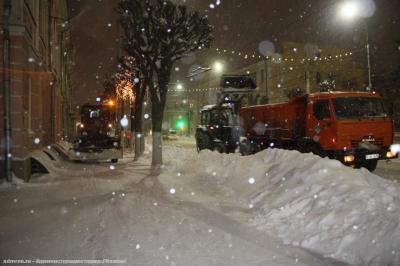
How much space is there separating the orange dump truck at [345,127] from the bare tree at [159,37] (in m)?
4.89

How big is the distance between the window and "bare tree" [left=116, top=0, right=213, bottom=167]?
18.3 ft

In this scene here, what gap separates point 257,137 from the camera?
1977cm

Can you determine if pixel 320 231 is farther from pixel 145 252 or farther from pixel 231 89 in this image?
pixel 231 89

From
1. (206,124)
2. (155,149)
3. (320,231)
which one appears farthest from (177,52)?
(320,231)

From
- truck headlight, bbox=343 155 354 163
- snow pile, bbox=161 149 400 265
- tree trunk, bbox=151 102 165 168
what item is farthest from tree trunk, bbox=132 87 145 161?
truck headlight, bbox=343 155 354 163

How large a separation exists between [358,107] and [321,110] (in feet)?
3.92

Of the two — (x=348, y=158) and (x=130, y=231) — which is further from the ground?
(x=348, y=158)

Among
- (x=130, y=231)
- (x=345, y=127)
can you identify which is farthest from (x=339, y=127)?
(x=130, y=231)

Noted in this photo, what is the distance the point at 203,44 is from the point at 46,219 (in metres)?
11.3

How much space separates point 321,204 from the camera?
7203mm

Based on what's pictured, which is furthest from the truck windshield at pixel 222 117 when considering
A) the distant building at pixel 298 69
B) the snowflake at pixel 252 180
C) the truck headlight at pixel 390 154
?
the distant building at pixel 298 69

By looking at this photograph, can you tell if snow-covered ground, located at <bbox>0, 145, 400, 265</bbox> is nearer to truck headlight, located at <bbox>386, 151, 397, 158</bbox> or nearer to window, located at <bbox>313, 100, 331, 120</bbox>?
window, located at <bbox>313, 100, 331, 120</bbox>

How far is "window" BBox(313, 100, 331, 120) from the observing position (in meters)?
13.6

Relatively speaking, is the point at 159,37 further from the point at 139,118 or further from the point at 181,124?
the point at 181,124
